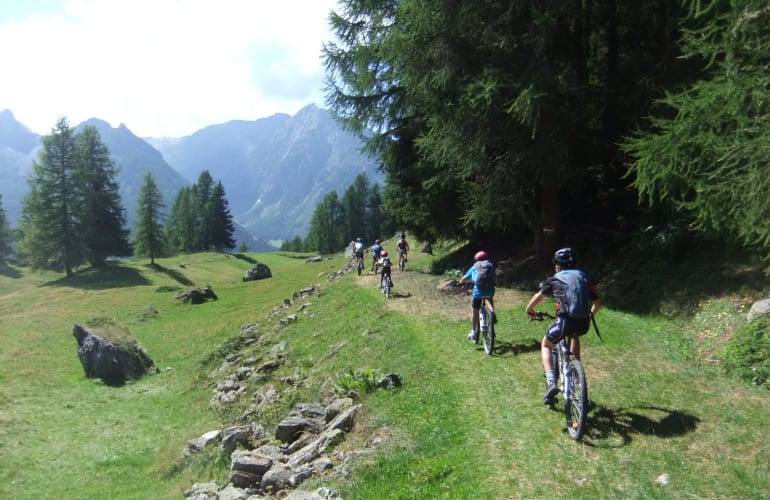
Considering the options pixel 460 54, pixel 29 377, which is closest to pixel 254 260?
pixel 29 377

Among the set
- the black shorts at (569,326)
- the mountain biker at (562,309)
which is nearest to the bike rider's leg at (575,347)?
the mountain biker at (562,309)

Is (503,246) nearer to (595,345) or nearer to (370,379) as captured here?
(595,345)

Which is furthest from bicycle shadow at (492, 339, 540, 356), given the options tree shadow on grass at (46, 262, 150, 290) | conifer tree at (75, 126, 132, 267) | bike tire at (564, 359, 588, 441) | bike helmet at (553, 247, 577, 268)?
conifer tree at (75, 126, 132, 267)

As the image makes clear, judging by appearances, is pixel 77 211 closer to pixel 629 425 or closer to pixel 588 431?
pixel 588 431

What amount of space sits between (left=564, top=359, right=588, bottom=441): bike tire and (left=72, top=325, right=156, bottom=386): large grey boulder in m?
20.8

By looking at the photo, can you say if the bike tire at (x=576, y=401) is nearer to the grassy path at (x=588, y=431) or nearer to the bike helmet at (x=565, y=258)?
the grassy path at (x=588, y=431)

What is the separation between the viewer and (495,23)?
54.9ft

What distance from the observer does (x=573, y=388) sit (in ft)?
25.5

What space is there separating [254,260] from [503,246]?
6861 cm

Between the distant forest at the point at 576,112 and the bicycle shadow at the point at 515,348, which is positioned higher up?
the distant forest at the point at 576,112

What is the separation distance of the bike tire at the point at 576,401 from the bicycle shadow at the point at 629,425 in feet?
0.82

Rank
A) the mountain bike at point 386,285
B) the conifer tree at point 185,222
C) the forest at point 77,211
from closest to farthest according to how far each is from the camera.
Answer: the mountain bike at point 386,285 → the forest at point 77,211 → the conifer tree at point 185,222

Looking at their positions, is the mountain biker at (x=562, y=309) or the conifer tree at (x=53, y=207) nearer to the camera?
the mountain biker at (x=562, y=309)

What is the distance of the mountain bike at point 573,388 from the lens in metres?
7.42
